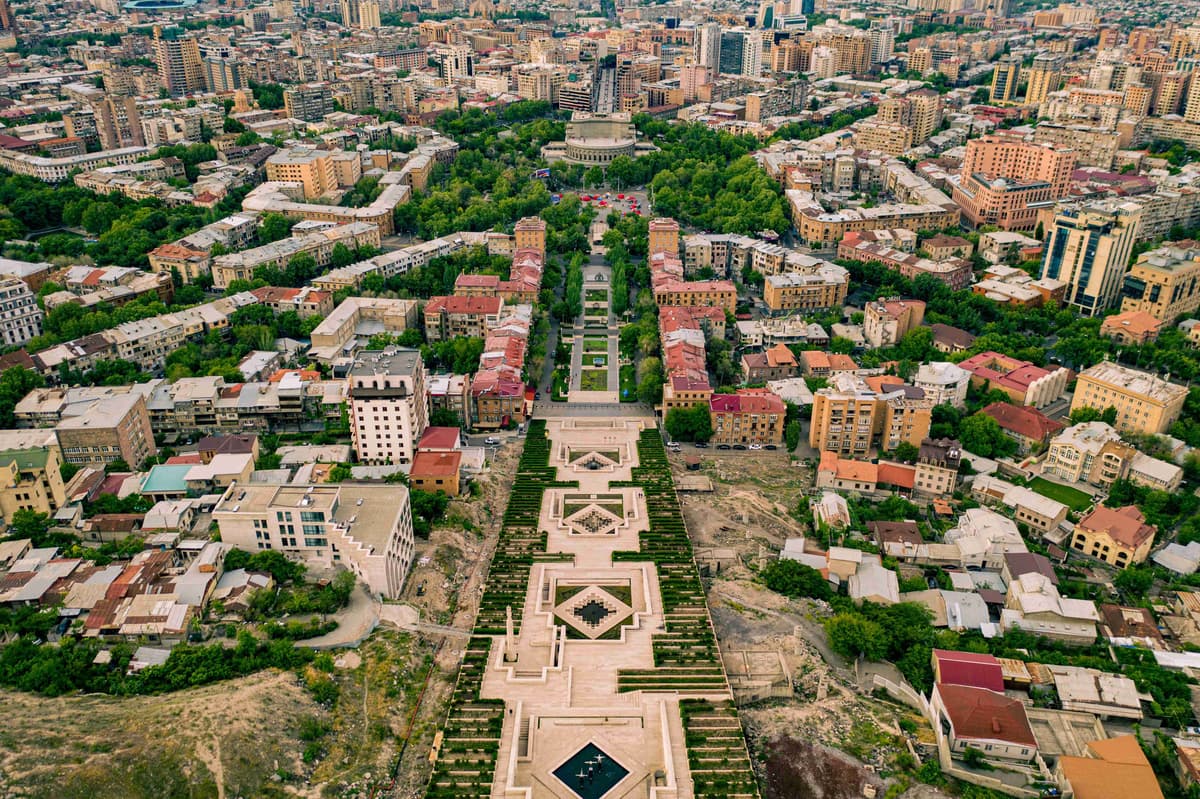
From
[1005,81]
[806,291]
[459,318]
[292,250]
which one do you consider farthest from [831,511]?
[1005,81]

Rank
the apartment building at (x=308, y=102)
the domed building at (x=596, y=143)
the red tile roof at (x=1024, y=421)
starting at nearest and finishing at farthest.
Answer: the red tile roof at (x=1024, y=421) → the domed building at (x=596, y=143) → the apartment building at (x=308, y=102)

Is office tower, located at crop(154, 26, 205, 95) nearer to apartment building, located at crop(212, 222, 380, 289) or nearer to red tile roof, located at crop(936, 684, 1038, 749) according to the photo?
apartment building, located at crop(212, 222, 380, 289)

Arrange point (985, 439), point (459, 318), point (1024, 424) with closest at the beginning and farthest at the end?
point (985, 439) → point (1024, 424) → point (459, 318)

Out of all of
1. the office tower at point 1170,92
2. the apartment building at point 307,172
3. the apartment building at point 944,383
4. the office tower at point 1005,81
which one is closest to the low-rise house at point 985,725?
the apartment building at point 944,383

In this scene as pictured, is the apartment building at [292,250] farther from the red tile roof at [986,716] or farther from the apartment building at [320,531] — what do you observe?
the red tile roof at [986,716]

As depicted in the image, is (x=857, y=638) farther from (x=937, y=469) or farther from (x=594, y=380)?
(x=594, y=380)
